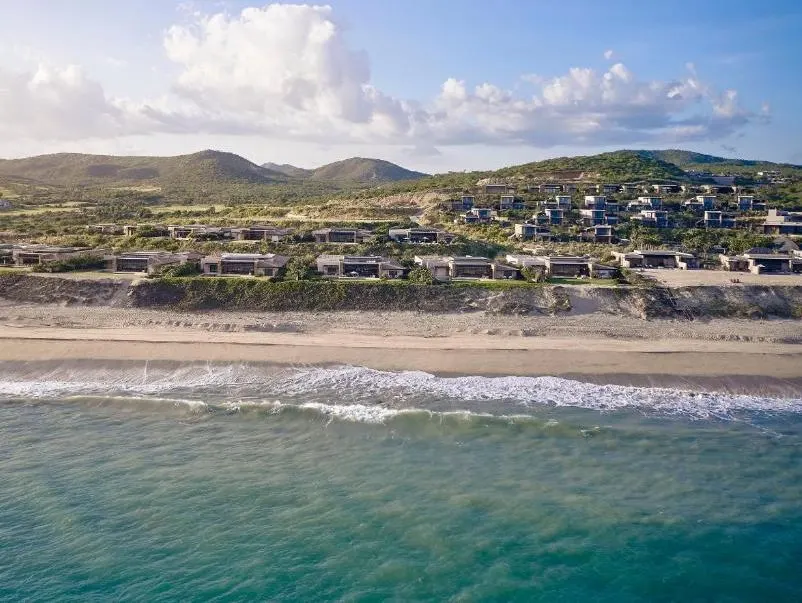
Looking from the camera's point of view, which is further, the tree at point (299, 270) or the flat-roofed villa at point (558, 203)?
the flat-roofed villa at point (558, 203)

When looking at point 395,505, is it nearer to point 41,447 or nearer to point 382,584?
point 382,584

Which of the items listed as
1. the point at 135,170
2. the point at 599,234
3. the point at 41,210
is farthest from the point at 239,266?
the point at 135,170

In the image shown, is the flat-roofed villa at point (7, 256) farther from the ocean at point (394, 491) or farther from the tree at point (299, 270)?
the ocean at point (394, 491)

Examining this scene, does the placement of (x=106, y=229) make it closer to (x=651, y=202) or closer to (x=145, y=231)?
(x=145, y=231)

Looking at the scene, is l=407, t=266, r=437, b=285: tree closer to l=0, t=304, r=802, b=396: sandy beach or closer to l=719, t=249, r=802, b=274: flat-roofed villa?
l=0, t=304, r=802, b=396: sandy beach

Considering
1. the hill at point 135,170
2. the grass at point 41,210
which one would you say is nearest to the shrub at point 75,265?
the grass at point 41,210
